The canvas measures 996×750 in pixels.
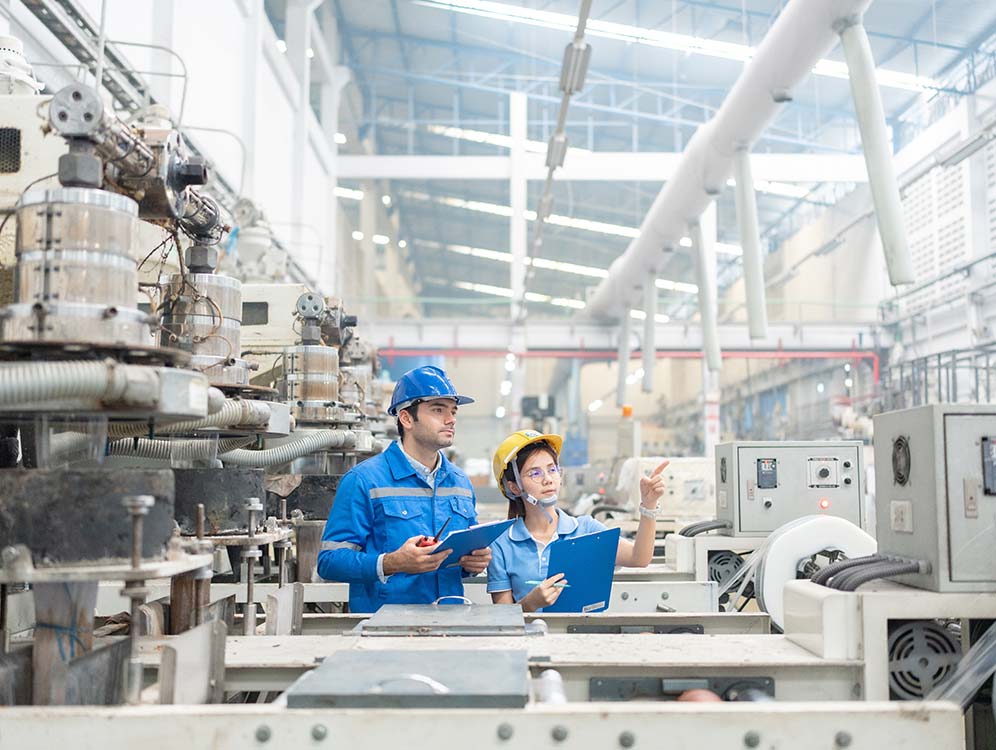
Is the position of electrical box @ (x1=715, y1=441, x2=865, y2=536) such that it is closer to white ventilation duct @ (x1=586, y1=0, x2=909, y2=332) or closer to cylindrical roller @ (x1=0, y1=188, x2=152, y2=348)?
white ventilation duct @ (x1=586, y1=0, x2=909, y2=332)

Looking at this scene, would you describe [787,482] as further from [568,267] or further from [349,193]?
[568,267]

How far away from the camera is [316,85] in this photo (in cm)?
1220

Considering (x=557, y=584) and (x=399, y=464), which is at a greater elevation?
(x=399, y=464)

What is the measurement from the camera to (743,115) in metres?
6.12

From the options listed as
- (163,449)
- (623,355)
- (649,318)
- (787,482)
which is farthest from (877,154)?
(623,355)

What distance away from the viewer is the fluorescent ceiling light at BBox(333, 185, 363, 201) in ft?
42.0

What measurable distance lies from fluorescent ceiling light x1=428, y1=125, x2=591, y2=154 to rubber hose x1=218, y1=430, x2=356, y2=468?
377 inches

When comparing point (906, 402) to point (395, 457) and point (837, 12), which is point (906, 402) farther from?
point (395, 457)

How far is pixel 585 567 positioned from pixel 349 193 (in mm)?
11149

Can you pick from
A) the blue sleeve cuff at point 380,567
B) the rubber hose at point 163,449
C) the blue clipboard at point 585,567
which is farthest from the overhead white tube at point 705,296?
the rubber hose at point 163,449

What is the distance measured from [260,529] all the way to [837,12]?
3743 millimetres

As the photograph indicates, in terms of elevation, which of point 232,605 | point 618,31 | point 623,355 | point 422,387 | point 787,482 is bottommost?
point 232,605

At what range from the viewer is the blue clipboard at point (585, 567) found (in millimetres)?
2412

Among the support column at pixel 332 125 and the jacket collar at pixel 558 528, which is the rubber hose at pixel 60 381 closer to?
the jacket collar at pixel 558 528
